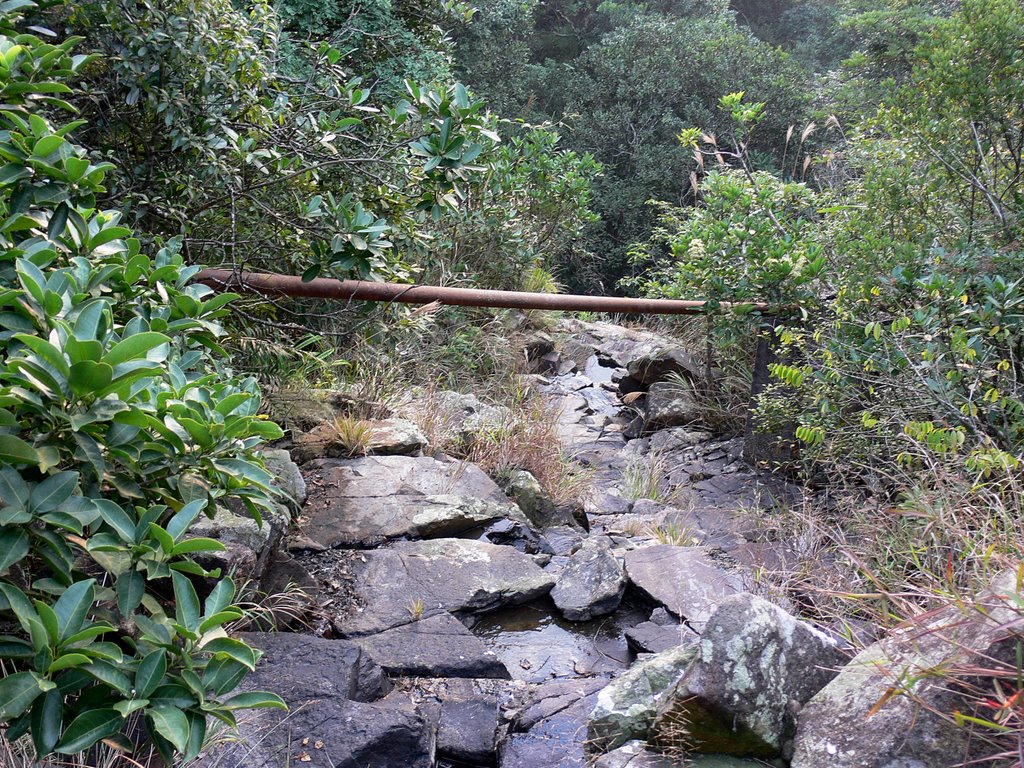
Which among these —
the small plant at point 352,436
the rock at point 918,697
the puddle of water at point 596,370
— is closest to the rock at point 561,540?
the small plant at point 352,436

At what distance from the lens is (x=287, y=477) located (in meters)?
3.57

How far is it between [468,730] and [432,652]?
41cm

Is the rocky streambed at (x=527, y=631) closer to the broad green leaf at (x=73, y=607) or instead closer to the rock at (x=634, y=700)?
the rock at (x=634, y=700)

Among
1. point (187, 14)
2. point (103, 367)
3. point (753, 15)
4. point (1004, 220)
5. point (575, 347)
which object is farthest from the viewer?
point (753, 15)

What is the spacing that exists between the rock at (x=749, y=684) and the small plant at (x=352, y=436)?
2571mm

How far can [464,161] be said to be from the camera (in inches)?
123

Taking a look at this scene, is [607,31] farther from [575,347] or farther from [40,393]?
[40,393]

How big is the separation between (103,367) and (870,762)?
6.06ft

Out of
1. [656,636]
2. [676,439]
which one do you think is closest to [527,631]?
[656,636]

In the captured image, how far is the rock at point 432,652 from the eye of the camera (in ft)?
9.09

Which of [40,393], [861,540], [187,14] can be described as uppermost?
[187,14]

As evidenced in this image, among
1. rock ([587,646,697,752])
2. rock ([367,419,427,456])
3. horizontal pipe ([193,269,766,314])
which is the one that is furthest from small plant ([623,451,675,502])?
rock ([587,646,697,752])

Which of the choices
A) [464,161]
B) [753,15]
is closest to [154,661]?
[464,161]

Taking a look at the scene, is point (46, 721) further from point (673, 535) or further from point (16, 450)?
point (673, 535)
